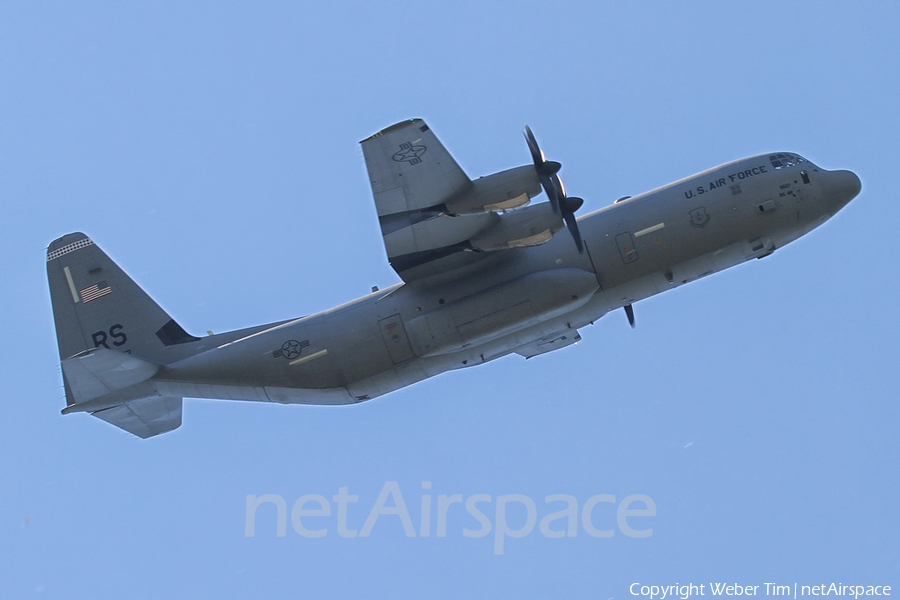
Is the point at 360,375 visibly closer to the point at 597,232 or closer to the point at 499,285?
the point at 499,285

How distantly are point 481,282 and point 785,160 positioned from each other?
8.64m

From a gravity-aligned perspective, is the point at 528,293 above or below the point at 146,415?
above

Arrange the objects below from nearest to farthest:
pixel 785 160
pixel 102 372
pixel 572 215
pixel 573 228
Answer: pixel 572 215 → pixel 573 228 → pixel 102 372 → pixel 785 160

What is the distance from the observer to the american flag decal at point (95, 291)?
93.0ft

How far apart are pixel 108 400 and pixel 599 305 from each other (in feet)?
43.2

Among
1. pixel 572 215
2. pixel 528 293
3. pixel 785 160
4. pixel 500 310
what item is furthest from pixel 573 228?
pixel 785 160

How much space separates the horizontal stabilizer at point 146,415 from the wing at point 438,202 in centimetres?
805

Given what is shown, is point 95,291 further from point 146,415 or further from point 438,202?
point 438,202

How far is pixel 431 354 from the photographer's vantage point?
25312mm

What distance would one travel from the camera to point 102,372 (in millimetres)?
25781

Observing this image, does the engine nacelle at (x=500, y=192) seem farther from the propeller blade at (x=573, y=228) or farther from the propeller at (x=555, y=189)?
the propeller blade at (x=573, y=228)

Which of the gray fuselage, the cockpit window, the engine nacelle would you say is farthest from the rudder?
the cockpit window

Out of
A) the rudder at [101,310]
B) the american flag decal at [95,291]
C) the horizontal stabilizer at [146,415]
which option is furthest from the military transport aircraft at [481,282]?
the american flag decal at [95,291]

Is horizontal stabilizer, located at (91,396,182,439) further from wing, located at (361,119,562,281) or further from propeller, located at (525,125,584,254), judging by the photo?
propeller, located at (525,125,584,254)
